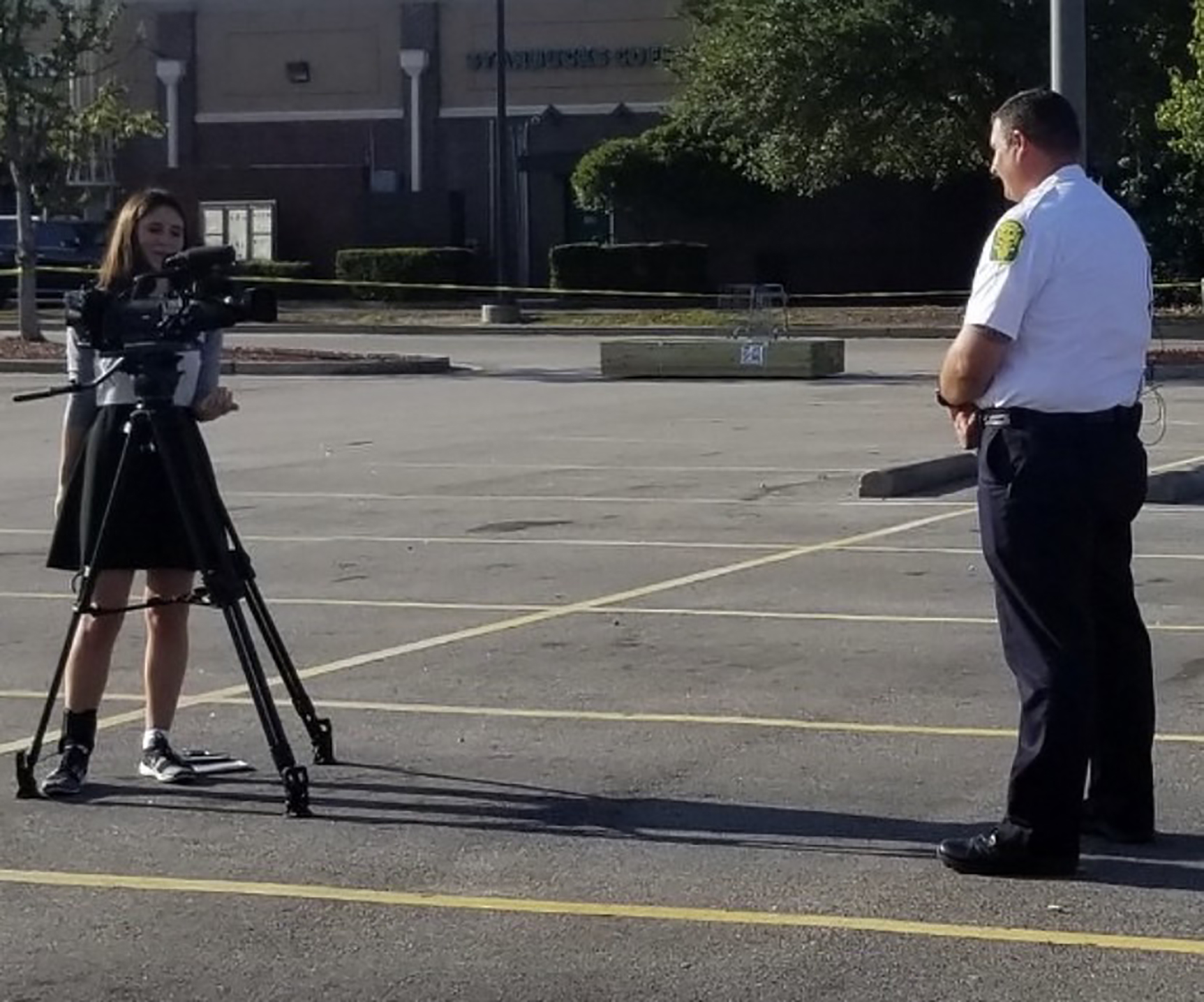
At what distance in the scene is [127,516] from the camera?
25.2 feet

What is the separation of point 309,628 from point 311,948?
17.2ft

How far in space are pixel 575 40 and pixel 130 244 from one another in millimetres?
49420

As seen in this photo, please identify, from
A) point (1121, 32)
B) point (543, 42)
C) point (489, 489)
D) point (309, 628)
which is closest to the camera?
point (309, 628)

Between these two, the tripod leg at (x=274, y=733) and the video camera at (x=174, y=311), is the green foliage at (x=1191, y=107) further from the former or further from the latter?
the tripod leg at (x=274, y=733)

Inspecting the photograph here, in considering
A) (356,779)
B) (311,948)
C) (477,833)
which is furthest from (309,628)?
(311,948)

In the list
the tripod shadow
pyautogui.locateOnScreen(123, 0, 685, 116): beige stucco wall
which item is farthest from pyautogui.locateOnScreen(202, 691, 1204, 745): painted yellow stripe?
pyautogui.locateOnScreen(123, 0, 685, 116): beige stucco wall

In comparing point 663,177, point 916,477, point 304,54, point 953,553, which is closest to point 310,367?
point 916,477

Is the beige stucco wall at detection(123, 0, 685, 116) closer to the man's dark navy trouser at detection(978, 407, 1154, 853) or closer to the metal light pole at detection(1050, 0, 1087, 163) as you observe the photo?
the metal light pole at detection(1050, 0, 1087, 163)

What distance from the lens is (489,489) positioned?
1770cm

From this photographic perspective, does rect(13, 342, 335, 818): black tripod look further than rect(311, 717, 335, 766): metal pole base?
No

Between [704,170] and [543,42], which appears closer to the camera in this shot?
[704,170]

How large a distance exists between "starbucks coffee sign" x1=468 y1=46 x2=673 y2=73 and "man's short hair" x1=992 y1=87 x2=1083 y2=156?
4939 centimetres

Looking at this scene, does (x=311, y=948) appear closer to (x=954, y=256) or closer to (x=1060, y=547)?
(x=1060, y=547)

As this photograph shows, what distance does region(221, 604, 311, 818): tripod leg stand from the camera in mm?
7480
